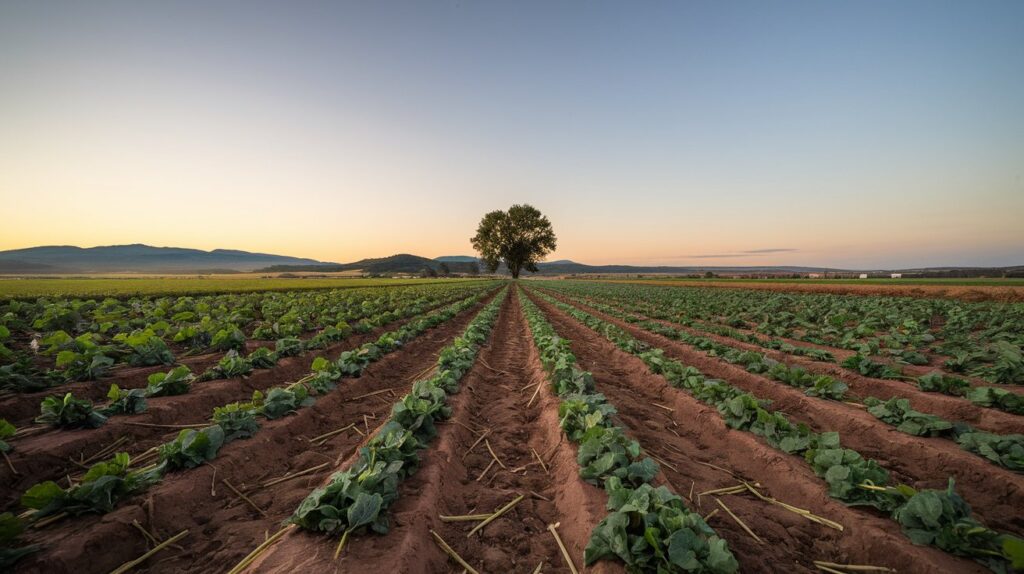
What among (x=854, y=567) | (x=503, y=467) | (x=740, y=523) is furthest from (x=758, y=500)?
(x=503, y=467)

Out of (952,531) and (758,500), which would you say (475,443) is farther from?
(952,531)

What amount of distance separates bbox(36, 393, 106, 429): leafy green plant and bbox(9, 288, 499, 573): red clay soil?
6.59 feet

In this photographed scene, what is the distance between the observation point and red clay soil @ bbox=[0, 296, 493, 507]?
4.04 meters

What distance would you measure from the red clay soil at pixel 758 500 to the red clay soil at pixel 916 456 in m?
1.56

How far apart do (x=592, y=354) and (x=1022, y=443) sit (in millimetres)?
7671

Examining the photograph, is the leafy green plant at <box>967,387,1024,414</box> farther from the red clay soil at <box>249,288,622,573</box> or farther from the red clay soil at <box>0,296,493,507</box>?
the red clay soil at <box>0,296,493,507</box>

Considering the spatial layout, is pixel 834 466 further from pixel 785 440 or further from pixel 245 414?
pixel 245 414

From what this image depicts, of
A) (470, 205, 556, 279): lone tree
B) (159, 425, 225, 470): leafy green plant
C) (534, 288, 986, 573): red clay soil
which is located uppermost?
(470, 205, 556, 279): lone tree

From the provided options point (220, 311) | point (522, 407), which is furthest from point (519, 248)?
point (522, 407)

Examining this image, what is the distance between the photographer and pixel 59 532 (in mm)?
3047

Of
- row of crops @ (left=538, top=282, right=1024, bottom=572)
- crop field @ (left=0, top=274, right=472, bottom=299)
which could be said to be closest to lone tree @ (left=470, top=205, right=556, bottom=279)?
crop field @ (left=0, top=274, right=472, bottom=299)

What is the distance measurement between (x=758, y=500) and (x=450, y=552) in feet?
11.1

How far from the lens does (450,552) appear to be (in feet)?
10.2

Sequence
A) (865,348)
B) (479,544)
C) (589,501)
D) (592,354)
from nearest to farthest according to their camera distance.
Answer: (479,544) < (589,501) < (865,348) < (592,354)
